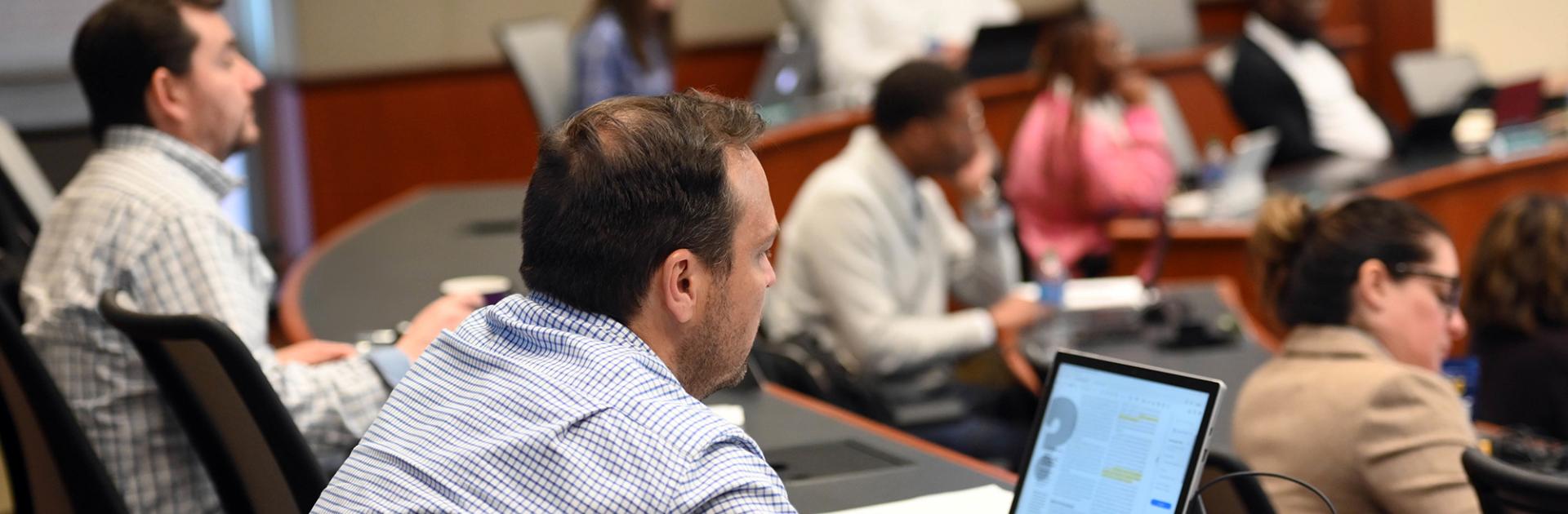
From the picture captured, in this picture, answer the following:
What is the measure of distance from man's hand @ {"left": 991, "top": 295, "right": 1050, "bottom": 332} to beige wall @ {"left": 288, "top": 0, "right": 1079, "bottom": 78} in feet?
12.7

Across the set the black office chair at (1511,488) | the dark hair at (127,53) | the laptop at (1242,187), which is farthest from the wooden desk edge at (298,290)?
the laptop at (1242,187)

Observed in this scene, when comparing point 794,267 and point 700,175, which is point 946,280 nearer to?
point 794,267


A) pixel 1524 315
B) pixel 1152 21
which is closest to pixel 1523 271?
pixel 1524 315

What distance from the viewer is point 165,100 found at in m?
2.26

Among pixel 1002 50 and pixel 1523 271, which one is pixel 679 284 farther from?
pixel 1002 50

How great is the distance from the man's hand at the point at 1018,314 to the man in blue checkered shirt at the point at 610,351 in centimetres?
226

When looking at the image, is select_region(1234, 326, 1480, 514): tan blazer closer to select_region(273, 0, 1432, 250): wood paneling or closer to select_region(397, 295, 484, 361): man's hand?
select_region(397, 295, 484, 361): man's hand

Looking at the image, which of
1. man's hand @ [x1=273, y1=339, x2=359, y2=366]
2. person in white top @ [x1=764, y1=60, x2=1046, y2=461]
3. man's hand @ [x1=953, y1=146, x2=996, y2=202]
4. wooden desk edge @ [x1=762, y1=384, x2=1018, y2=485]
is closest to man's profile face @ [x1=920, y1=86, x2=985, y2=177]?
person in white top @ [x1=764, y1=60, x2=1046, y2=461]

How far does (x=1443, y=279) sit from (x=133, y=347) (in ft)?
5.99

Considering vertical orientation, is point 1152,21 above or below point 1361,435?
above

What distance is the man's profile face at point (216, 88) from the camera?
2.29 m

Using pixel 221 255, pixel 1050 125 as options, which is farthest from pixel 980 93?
pixel 221 255

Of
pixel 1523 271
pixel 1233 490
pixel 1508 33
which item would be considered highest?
pixel 1508 33

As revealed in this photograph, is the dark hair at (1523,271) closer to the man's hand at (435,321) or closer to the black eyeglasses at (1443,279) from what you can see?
the black eyeglasses at (1443,279)
